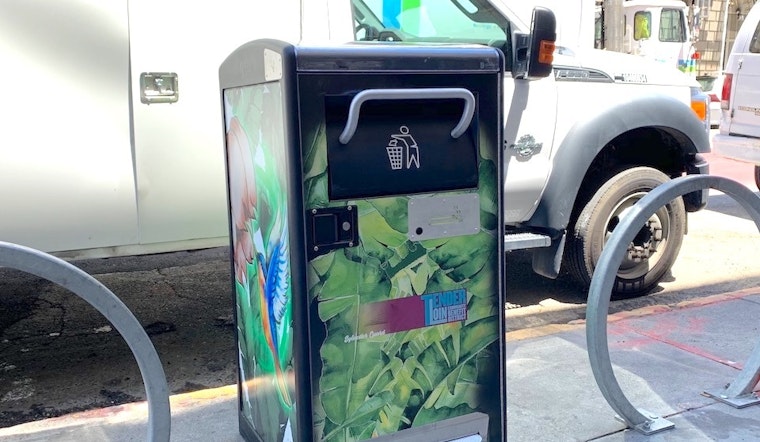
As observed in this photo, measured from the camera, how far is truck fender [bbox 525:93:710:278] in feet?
16.3

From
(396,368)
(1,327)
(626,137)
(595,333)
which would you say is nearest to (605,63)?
(626,137)

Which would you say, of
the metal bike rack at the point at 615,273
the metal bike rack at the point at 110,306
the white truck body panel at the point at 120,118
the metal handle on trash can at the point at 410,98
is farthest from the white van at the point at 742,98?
the metal bike rack at the point at 110,306

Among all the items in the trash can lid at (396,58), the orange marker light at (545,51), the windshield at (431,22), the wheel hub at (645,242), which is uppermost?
the windshield at (431,22)

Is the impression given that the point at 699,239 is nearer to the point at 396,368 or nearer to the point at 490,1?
the point at 490,1

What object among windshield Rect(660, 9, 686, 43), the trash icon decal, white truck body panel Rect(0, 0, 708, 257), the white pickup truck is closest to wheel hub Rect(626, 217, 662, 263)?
the white pickup truck

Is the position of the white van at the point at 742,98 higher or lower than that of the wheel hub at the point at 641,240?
higher

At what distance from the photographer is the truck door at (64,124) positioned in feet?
12.3

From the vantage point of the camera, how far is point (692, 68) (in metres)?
20.1

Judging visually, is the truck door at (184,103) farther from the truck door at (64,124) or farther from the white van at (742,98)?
the white van at (742,98)

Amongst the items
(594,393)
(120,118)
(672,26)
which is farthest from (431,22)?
(672,26)

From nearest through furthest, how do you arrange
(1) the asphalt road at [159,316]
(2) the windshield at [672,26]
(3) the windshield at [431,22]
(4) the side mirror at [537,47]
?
(1) the asphalt road at [159,316], (4) the side mirror at [537,47], (3) the windshield at [431,22], (2) the windshield at [672,26]

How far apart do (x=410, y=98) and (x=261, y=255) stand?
0.76m

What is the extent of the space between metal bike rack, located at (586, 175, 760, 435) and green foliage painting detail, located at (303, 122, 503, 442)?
665 millimetres

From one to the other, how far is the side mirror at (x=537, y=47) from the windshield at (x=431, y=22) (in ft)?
0.42
